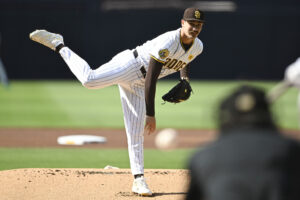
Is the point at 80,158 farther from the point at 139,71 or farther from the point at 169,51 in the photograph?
the point at 169,51

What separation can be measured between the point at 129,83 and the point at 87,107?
940 cm

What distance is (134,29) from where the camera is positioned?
71.7 feet

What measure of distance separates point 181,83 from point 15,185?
176cm

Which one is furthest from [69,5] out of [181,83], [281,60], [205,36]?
[181,83]

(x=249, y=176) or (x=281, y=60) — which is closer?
(x=249, y=176)

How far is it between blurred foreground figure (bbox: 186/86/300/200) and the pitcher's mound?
9.83ft

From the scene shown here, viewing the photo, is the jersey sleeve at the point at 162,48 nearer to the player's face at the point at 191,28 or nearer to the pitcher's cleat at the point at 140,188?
the player's face at the point at 191,28

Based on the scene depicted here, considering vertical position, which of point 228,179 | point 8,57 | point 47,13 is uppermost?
point 47,13

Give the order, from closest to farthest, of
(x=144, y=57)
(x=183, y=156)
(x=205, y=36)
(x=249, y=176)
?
(x=249, y=176), (x=144, y=57), (x=183, y=156), (x=205, y=36)

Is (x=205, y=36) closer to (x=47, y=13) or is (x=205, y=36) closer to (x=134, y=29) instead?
(x=134, y=29)

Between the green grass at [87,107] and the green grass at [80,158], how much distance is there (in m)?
1.05

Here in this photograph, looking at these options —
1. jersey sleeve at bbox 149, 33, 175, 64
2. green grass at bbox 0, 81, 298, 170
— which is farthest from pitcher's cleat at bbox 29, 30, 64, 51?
green grass at bbox 0, 81, 298, 170

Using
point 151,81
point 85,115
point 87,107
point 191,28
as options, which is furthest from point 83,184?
point 87,107

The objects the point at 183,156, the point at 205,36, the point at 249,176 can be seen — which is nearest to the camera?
the point at 249,176
